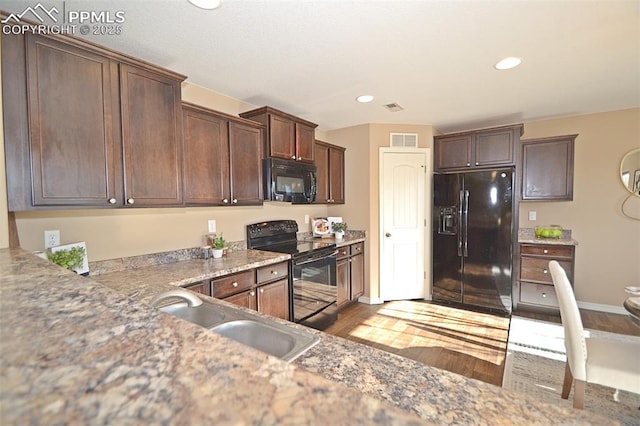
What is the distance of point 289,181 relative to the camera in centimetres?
292

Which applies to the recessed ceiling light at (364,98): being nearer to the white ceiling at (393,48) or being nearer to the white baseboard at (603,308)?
the white ceiling at (393,48)

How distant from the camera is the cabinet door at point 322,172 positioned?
357cm

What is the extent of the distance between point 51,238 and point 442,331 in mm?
3392

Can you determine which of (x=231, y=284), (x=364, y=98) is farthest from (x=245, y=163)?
(x=364, y=98)

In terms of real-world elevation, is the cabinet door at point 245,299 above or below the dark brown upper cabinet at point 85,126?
below

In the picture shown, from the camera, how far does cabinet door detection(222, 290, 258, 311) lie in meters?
2.05

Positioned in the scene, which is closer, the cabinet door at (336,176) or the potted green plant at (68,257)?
the potted green plant at (68,257)

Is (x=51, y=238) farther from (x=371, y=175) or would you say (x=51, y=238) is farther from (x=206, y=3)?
(x=371, y=175)

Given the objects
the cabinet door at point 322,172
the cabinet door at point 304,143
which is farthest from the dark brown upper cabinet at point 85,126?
the cabinet door at point 322,172

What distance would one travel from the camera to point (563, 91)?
2.75 m

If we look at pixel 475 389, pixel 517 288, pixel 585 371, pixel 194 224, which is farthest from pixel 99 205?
pixel 517 288

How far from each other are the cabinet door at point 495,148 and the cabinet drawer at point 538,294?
60.4 inches

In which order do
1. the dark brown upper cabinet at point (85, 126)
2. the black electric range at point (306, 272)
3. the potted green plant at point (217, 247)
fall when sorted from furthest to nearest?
the black electric range at point (306, 272) < the potted green plant at point (217, 247) < the dark brown upper cabinet at point (85, 126)

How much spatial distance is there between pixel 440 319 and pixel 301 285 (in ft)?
5.83
